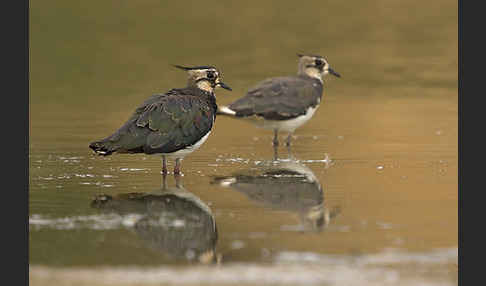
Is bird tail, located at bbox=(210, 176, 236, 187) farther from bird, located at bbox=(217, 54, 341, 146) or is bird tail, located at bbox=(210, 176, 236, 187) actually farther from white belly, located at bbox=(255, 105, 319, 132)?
white belly, located at bbox=(255, 105, 319, 132)

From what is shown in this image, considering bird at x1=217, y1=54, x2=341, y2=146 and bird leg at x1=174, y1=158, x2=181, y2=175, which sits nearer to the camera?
bird leg at x1=174, y1=158, x2=181, y2=175

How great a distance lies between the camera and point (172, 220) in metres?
10.3

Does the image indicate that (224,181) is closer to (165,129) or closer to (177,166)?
(177,166)

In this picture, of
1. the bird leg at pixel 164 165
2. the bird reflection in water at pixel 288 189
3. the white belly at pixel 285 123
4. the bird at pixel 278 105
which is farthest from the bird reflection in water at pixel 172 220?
the white belly at pixel 285 123

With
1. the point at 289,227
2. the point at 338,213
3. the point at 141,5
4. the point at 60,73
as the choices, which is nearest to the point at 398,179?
the point at 338,213

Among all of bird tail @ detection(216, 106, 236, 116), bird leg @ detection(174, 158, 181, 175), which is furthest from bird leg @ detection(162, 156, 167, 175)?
bird tail @ detection(216, 106, 236, 116)

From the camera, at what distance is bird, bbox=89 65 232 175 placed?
12125 millimetres

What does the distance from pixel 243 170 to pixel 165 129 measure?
1305 millimetres

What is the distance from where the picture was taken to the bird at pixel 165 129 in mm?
12125

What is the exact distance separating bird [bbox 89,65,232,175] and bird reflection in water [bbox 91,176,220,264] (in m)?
0.47

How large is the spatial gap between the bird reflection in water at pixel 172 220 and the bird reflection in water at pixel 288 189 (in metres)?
0.71

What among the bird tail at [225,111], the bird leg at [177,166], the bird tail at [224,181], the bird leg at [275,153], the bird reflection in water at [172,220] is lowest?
the bird reflection in water at [172,220]

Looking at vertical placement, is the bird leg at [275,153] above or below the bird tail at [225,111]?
below

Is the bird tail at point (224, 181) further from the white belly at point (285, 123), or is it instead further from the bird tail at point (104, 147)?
the white belly at point (285, 123)
